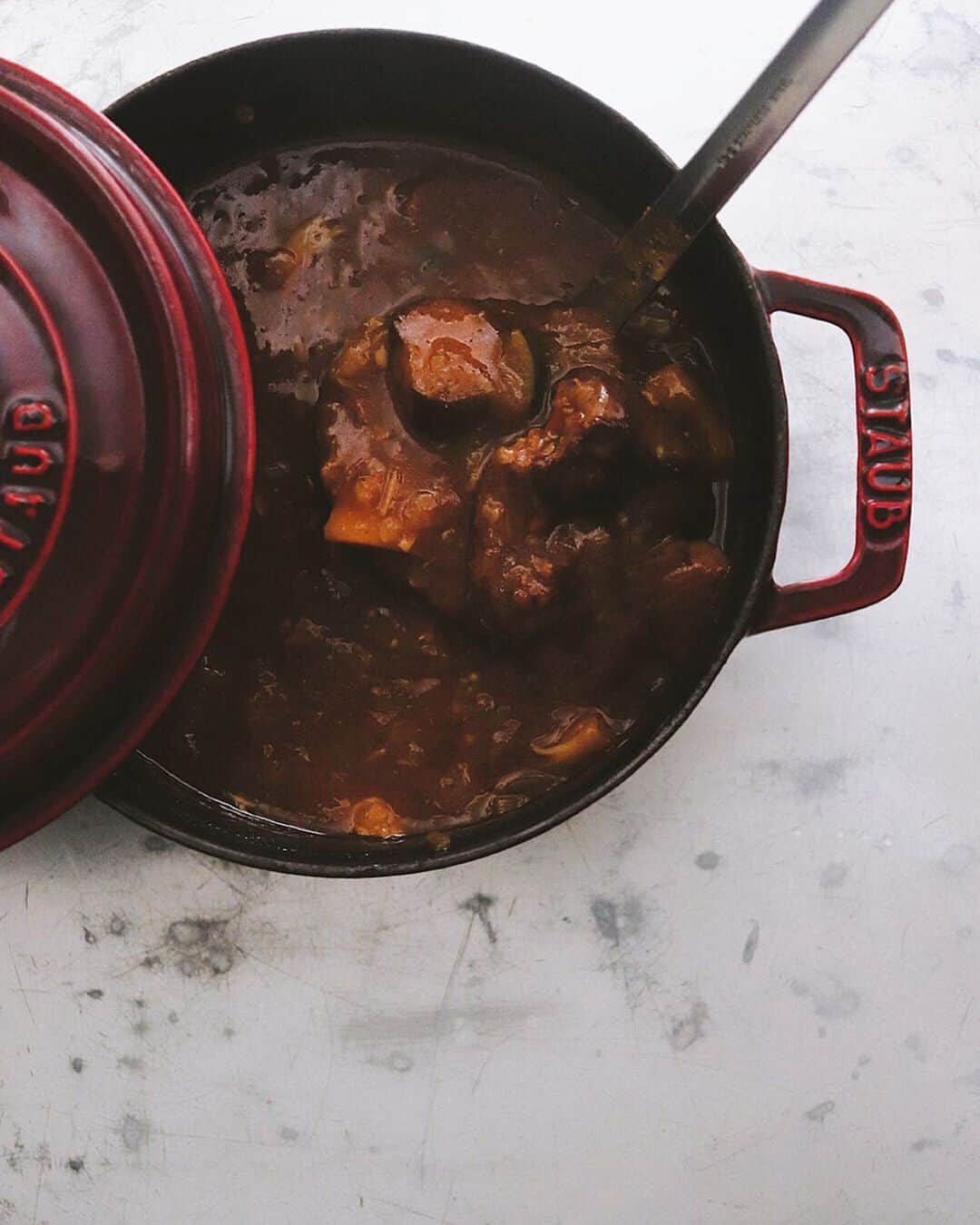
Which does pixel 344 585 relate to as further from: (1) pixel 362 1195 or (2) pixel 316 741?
(1) pixel 362 1195

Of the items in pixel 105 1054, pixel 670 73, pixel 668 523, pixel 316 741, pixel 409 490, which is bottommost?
pixel 105 1054

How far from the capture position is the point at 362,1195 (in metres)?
1.51

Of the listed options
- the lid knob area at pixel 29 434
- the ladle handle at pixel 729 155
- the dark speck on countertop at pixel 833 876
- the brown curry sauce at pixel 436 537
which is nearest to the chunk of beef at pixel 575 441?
the brown curry sauce at pixel 436 537

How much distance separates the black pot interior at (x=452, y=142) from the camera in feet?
4.08

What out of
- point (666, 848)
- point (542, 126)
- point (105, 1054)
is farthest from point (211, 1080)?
point (542, 126)

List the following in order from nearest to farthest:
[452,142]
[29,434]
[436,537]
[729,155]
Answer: [29,434] → [729,155] → [436,537] → [452,142]

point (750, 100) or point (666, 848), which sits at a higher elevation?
point (750, 100)

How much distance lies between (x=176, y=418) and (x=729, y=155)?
620 millimetres

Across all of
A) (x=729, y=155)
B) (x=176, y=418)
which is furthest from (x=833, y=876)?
(x=176, y=418)

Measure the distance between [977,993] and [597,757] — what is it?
0.67 m

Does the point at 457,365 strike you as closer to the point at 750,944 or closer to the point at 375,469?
the point at 375,469

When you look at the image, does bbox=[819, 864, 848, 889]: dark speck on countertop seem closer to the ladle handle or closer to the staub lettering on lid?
the ladle handle

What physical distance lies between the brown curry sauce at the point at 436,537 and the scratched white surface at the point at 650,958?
21 cm

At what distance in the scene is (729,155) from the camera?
115cm
